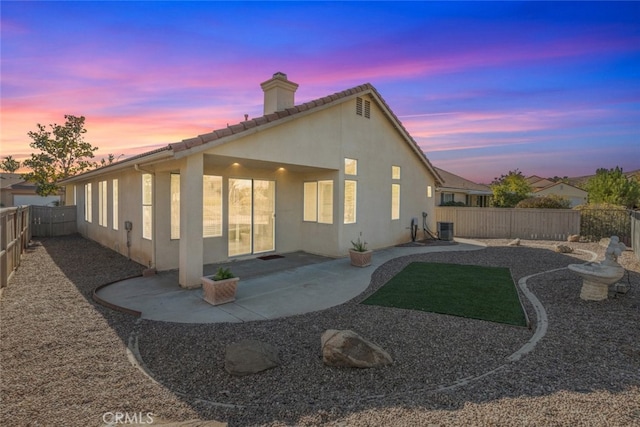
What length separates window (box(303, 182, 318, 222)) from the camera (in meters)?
11.3

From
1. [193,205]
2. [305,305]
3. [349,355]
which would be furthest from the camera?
[193,205]

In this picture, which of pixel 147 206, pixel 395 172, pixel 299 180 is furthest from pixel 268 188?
pixel 395 172

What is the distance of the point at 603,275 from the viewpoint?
235 inches

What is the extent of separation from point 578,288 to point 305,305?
6.09 m

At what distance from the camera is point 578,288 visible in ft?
23.0

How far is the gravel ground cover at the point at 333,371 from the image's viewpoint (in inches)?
112

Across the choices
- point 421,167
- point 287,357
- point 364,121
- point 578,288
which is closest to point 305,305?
point 287,357

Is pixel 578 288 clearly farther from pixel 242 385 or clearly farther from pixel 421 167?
pixel 421 167

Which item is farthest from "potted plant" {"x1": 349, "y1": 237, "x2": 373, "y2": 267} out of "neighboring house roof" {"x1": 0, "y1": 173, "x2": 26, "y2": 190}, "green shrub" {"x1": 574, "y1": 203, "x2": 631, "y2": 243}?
"neighboring house roof" {"x1": 0, "y1": 173, "x2": 26, "y2": 190}

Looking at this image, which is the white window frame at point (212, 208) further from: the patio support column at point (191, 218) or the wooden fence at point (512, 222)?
the wooden fence at point (512, 222)

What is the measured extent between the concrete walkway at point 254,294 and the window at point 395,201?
197 inches

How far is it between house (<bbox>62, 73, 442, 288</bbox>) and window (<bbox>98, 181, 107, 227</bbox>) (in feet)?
0.14

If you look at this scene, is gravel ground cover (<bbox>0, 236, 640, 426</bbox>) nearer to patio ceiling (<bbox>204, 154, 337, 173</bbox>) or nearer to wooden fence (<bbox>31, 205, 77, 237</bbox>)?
patio ceiling (<bbox>204, 154, 337, 173</bbox>)

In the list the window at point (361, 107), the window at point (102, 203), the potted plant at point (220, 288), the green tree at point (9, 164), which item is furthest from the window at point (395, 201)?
the green tree at point (9, 164)
